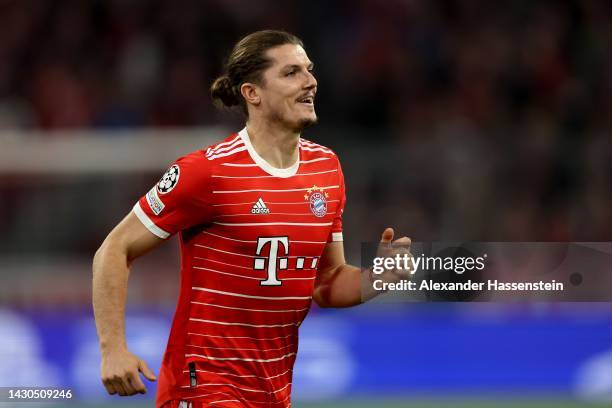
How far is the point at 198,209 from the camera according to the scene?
4.54m

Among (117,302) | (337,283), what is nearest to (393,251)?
(337,283)

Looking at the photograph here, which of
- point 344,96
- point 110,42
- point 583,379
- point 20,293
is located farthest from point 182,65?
point 583,379

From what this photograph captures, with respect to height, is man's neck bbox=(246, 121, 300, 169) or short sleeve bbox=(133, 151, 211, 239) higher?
man's neck bbox=(246, 121, 300, 169)

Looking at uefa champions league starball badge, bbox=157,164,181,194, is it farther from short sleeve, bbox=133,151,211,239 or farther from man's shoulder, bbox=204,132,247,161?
man's shoulder, bbox=204,132,247,161

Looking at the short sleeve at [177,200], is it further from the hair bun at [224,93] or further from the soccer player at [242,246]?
the hair bun at [224,93]

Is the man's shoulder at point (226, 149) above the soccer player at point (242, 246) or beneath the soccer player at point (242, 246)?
above

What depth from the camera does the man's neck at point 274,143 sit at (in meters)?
4.80

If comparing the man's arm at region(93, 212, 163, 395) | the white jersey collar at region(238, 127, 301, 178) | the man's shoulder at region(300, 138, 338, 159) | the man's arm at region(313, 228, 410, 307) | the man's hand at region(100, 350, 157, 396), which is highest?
the man's shoulder at region(300, 138, 338, 159)

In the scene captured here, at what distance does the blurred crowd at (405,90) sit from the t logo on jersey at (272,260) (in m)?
5.26

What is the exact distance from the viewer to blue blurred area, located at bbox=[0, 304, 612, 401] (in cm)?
884

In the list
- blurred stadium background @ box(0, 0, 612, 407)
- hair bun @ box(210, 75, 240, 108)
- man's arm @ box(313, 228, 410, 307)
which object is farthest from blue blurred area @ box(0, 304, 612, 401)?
hair bun @ box(210, 75, 240, 108)

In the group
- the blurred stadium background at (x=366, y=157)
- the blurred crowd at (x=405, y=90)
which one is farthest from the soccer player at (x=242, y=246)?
the blurred crowd at (x=405, y=90)

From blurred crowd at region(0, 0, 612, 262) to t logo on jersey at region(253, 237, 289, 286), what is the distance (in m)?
5.26

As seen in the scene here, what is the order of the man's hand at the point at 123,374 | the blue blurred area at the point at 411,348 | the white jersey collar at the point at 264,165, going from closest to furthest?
the man's hand at the point at 123,374, the white jersey collar at the point at 264,165, the blue blurred area at the point at 411,348
